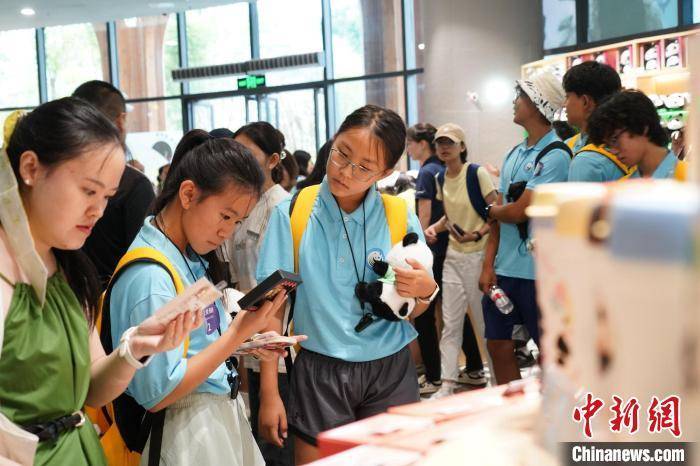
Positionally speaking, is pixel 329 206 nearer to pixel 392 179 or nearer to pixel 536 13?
pixel 392 179

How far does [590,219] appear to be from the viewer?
22.0 inches

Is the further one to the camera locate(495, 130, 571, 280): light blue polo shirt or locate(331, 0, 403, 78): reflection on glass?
locate(331, 0, 403, 78): reflection on glass

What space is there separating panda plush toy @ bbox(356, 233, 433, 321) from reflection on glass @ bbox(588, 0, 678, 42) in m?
6.32

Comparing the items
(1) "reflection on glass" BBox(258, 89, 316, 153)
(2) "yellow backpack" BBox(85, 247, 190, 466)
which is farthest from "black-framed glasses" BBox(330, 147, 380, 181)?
(1) "reflection on glass" BBox(258, 89, 316, 153)

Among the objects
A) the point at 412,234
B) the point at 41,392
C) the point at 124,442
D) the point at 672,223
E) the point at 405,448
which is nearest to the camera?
the point at 672,223

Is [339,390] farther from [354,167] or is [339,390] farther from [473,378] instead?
[473,378]

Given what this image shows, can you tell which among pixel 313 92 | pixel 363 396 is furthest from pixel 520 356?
pixel 313 92

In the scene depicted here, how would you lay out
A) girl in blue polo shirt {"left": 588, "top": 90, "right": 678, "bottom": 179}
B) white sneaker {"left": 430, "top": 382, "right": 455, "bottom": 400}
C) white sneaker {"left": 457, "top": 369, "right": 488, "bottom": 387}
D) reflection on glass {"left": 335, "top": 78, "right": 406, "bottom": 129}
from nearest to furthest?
girl in blue polo shirt {"left": 588, "top": 90, "right": 678, "bottom": 179} → white sneaker {"left": 430, "top": 382, "right": 455, "bottom": 400} → white sneaker {"left": 457, "top": 369, "right": 488, "bottom": 387} → reflection on glass {"left": 335, "top": 78, "right": 406, "bottom": 129}

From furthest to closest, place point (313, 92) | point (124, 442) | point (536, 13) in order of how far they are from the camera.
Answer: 1. point (313, 92)
2. point (536, 13)
3. point (124, 442)

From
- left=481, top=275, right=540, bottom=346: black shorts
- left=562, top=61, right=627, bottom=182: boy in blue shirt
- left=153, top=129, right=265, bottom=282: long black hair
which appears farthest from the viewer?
left=481, top=275, right=540, bottom=346: black shorts

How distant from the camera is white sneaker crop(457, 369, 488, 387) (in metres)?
5.23

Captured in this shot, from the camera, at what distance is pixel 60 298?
1633 millimetres

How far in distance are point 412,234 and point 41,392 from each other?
3.67 feet

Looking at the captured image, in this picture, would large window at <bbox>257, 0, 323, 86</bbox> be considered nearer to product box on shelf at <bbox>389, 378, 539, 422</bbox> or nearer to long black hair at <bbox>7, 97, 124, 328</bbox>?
long black hair at <bbox>7, 97, 124, 328</bbox>
